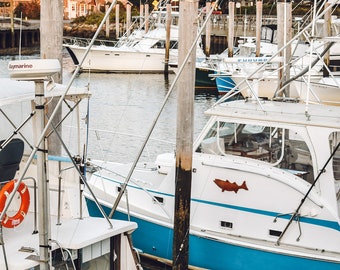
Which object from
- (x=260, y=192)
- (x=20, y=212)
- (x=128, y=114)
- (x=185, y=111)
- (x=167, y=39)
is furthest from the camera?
(x=167, y=39)

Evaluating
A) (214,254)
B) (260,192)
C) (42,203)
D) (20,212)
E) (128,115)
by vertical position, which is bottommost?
(128,115)

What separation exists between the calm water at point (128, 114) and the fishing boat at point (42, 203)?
4.25 m

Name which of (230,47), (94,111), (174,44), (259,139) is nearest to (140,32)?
(174,44)

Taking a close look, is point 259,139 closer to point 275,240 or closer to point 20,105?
point 275,240

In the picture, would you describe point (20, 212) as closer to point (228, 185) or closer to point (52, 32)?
point (52, 32)

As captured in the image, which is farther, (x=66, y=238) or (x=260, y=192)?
(x=260, y=192)

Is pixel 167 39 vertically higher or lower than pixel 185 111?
lower

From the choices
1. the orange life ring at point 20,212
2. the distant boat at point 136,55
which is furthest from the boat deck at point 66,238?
the distant boat at point 136,55

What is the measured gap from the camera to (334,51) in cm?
3216

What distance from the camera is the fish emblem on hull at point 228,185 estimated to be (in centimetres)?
1110

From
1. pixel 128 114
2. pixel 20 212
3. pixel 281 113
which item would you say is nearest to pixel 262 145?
pixel 281 113

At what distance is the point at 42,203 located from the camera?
7582mm

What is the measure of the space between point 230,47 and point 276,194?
32406mm

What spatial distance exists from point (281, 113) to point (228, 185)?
133 cm
